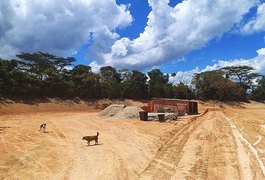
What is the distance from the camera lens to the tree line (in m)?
57.6

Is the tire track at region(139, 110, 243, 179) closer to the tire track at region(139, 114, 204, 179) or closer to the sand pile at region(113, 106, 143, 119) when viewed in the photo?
the tire track at region(139, 114, 204, 179)

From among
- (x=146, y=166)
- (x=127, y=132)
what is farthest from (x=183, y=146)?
(x=127, y=132)

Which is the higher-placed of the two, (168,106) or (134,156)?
(168,106)

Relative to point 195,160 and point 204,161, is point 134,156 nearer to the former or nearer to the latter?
point 195,160

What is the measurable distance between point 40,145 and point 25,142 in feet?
5.45

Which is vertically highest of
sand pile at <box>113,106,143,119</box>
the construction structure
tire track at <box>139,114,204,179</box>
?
the construction structure

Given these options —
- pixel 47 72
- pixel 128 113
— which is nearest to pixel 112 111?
pixel 128 113

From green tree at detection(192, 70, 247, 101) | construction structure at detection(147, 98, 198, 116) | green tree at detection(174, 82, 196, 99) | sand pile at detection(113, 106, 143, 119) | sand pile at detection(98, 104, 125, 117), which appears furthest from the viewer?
green tree at detection(192, 70, 247, 101)

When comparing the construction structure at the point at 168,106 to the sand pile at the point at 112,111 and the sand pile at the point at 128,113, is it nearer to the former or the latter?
the sand pile at the point at 112,111

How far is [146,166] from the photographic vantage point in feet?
48.9

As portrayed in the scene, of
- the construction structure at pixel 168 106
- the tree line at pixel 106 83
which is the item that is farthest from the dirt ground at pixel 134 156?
the tree line at pixel 106 83

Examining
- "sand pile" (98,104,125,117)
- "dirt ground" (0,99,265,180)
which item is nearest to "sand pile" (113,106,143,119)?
"sand pile" (98,104,125,117)

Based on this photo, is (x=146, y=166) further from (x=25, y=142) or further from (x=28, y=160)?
(x=25, y=142)

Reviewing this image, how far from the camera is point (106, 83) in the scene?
70062 millimetres
